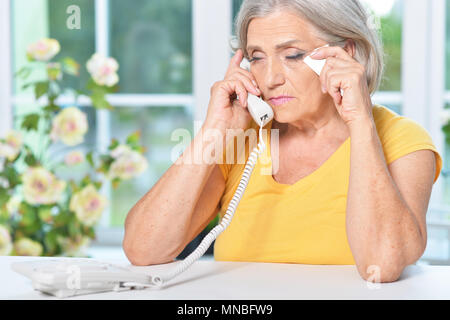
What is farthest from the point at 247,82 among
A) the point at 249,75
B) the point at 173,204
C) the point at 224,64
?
the point at 224,64

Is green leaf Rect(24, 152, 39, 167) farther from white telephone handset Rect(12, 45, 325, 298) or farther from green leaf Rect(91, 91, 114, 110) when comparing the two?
white telephone handset Rect(12, 45, 325, 298)

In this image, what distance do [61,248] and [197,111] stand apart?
1271mm

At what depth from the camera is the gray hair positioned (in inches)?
52.3

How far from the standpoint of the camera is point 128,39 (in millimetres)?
3494

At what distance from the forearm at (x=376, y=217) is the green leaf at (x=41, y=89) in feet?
5.52

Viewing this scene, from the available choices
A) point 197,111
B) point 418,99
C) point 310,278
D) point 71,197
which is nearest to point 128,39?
point 197,111

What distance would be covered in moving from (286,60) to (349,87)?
0.20m

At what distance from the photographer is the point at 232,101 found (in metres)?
Answer: 1.42

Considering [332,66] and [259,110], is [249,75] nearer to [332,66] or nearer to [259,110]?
[259,110]

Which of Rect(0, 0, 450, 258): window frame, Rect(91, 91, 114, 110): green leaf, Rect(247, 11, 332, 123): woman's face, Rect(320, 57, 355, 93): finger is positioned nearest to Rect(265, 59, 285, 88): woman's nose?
Rect(247, 11, 332, 123): woman's face

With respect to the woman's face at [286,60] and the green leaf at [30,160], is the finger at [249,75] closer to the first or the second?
the woman's face at [286,60]

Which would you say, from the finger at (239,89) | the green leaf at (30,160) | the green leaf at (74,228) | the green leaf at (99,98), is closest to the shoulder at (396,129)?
the finger at (239,89)

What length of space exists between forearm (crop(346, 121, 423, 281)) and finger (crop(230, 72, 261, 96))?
32cm
